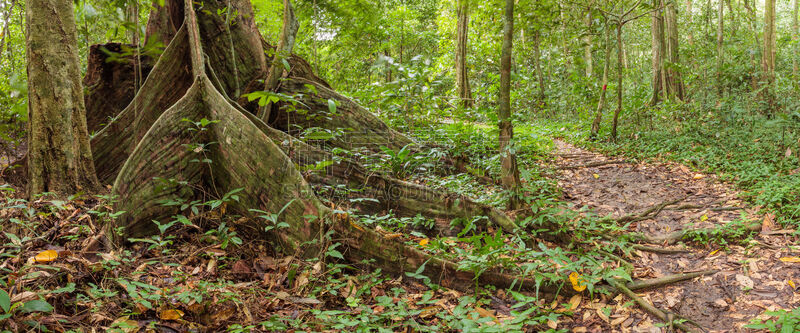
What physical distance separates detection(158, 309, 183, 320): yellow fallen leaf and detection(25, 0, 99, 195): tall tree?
2086mm

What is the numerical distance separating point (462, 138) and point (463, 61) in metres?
6.05

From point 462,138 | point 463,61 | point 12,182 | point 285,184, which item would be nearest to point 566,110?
point 463,61

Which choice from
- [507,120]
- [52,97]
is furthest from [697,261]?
[52,97]

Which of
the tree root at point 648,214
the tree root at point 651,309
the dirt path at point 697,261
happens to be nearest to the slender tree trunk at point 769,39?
the dirt path at point 697,261

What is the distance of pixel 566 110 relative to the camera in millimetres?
13531

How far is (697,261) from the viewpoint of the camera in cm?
398

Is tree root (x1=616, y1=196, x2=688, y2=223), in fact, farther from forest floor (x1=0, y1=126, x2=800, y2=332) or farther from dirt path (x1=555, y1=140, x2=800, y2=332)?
forest floor (x1=0, y1=126, x2=800, y2=332)

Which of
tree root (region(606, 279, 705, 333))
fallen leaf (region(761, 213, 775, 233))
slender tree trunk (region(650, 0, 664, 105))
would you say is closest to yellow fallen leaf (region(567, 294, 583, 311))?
tree root (region(606, 279, 705, 333))

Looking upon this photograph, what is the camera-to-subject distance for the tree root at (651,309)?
3.03 m

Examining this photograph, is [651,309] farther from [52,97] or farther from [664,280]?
[52,97]

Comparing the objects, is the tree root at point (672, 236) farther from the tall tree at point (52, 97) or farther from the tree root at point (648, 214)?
the tall tree at point (52, 97)

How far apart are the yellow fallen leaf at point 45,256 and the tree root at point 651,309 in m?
3.62

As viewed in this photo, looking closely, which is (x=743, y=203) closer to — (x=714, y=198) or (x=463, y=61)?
(x=714, y=198)

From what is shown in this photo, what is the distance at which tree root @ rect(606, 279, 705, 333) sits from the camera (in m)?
3.03
